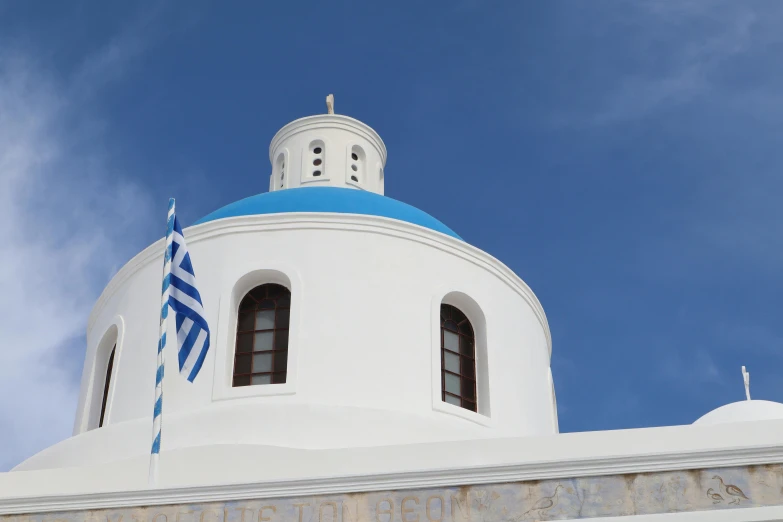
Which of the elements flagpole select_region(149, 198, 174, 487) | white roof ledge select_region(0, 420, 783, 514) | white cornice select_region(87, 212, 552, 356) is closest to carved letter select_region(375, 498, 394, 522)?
white roof ledge select_region(0, 420, 783, 514)

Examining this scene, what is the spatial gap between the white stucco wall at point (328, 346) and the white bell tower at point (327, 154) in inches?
147

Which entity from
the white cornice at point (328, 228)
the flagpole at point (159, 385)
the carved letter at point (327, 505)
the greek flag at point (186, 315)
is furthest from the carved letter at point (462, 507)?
the white cornice at point (328, 228)

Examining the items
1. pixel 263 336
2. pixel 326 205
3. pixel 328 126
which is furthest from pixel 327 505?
pixel 328 126

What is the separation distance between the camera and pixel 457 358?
12922mm

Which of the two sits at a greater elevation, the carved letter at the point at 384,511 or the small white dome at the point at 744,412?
the small white dome at the point at 744,412

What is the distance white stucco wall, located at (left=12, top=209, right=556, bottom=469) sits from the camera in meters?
11.6

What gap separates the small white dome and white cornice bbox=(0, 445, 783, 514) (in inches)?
190

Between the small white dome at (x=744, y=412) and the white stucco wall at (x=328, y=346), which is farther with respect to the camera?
the small white dome at (x=744, y=412)

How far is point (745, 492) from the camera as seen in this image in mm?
8656

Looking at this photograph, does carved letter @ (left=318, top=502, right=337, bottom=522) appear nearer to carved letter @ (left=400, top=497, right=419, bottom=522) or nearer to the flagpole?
carved letter @ (left=400, top=497, right=419, bottom=522)

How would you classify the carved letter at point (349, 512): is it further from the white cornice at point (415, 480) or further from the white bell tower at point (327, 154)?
the white bell tower at point (327, 154)

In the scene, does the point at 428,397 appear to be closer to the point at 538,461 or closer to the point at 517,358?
the point at 517,358

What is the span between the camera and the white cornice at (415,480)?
879 cm

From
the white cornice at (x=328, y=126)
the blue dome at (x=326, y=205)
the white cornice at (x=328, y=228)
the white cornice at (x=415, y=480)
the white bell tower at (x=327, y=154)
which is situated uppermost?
the white cornice at (x=328, y=126)
